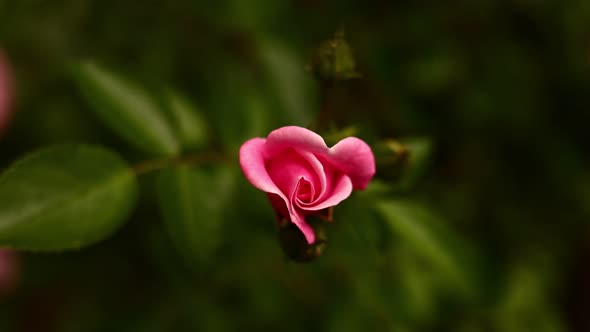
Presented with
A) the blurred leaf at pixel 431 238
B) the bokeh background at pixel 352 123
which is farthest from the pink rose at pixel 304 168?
the bokeh background at pixel 352 123

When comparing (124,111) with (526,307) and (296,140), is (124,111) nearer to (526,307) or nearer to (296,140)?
(296,140)

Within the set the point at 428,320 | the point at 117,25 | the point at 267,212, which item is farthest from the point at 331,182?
the point at 117,25

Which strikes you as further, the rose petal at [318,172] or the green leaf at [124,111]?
the green leaf at [124,111]

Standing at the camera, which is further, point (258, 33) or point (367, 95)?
point (367, 95)

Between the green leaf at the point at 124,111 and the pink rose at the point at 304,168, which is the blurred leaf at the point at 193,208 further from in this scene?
the pink rose at the point at 304,168

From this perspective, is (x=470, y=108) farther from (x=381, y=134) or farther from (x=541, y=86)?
(x=381, y=134)

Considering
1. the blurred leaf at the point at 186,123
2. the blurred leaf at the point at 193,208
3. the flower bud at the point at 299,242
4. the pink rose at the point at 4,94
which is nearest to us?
the flower bud at the point at 299,242

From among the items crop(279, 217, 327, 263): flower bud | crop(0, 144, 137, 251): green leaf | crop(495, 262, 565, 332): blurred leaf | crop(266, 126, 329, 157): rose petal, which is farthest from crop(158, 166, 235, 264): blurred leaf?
crop(495, 262, 565, 332): blurred leaf
